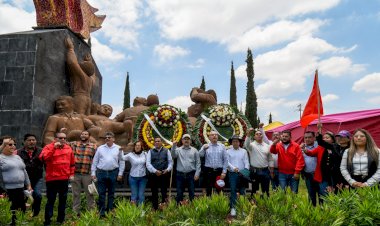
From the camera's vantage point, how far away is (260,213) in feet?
9.86

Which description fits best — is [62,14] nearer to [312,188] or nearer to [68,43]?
[68,43]

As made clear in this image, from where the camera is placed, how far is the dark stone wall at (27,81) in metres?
10.2

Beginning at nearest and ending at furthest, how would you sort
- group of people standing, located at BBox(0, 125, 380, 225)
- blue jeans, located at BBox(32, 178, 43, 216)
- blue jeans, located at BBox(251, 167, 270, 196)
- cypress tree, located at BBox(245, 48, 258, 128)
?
group of people standing, located at BBox(0, 125, 380, 225), blue jeans, located at BBox(32, 178, 43, 216), blue jeans, located at BBox(251, 167, 270, 196), cypress tree, located at BBox(245, 48, 258, 128)

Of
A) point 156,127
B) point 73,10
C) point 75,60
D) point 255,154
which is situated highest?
point 73,10

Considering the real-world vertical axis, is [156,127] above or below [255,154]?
above

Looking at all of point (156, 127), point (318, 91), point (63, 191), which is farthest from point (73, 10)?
→ point (318, 91)

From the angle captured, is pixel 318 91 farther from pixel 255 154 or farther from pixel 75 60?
pixel 75 60

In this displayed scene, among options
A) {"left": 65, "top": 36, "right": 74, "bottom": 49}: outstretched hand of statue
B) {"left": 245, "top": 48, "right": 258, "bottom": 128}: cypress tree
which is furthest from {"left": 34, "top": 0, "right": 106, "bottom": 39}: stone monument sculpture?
{"left": 245, "top": 48, "right": 258, "bottom": 128}: cypress tree

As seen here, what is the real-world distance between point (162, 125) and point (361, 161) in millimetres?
5522

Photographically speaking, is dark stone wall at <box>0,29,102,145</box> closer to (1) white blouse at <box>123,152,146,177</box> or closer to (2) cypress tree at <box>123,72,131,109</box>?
(1) white blouse at <box>123,152,146,177</box>

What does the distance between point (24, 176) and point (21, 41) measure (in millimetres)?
6379

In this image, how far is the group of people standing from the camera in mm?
5852

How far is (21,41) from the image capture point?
10.7 metres

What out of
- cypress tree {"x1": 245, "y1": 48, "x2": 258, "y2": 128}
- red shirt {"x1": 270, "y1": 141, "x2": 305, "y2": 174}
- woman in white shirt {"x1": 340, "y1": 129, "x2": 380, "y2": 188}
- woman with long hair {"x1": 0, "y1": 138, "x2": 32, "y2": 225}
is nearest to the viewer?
woman in white shirt {"x1": 340, "y1": 129, "x2": 380, "y2": 188}
